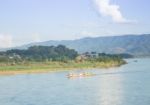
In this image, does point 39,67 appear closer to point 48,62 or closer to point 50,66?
point 50,66

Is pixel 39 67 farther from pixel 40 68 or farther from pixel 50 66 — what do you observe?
pixel 50 66

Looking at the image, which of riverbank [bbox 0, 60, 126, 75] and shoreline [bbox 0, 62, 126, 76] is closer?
shoreline [bbox 0, 62, 126, 76]

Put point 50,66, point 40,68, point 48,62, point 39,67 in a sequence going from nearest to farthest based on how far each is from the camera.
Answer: point 40,68
point 39,67
point 50,66
point 48,62

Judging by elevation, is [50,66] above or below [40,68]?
above

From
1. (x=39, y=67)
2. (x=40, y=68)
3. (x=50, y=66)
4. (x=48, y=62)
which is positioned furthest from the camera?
(x=48, y=62)

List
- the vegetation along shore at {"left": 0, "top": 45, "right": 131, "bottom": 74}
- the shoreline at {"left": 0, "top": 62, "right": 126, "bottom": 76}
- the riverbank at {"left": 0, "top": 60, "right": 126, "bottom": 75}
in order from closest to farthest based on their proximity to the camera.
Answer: the shoreline at {"left": 0, "top": 62, "right": 126, "bottom": 76} < the riverbank at {"left": 0, "top": 60, "right": 126, "bottom": 75} < the vegetation along shore at {"left": 0, "top": 45, "right": 131, "bottom": 74}

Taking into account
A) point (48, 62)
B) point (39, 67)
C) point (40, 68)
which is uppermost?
point (48, 62)

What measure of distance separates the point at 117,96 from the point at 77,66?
4692 centimetres

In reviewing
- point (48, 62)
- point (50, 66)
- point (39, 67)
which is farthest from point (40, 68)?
point (48, 62)

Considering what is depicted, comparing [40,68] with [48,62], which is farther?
[48,62]

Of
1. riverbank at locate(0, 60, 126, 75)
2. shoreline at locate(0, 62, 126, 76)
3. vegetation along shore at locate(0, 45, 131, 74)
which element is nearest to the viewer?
shoreline at locate(0, 62, 126, 76)

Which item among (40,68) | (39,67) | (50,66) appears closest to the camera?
(40,68)

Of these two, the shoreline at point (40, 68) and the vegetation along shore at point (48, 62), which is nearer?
the shoreline at point (40, 68)

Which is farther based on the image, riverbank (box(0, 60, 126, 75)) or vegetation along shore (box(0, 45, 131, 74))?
vegetation along shore (box(0, 45, 131, 74))
